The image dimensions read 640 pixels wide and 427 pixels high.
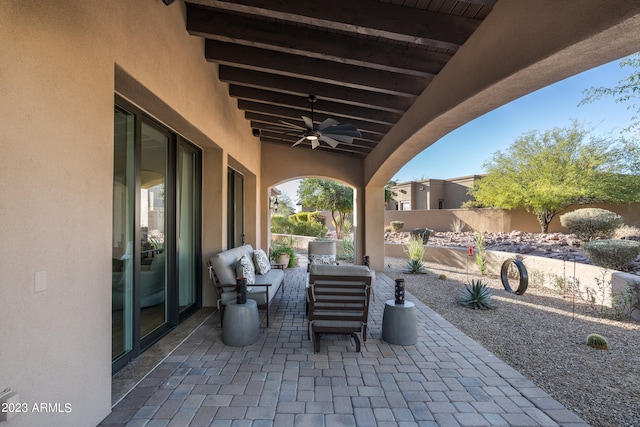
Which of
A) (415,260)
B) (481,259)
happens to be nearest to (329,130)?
(415,260)

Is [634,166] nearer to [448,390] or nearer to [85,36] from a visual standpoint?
[448,390]

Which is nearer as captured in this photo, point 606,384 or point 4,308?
point 4,308

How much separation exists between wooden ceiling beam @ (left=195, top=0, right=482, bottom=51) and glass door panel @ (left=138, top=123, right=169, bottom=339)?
72.6 inches

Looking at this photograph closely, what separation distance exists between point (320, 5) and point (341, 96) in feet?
5.96

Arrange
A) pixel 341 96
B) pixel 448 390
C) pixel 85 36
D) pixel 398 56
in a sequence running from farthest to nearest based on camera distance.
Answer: pixel 341 96, pixel 398 56, pixel 448 390, pixel 85 36

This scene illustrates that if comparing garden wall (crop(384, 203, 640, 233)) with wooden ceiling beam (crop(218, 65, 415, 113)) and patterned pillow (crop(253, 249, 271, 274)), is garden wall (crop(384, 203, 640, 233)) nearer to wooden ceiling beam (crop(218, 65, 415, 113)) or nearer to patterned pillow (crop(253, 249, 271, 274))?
wooden ceiling beam (crop(218, 65, 415, 113))

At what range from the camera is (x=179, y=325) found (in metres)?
4.11

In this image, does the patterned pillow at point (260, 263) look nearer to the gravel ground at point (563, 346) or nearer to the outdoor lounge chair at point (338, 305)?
the outdoor lounge chair at point (338, 305)

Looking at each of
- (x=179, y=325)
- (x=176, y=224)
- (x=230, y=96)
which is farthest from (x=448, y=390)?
(x=230, y=96)

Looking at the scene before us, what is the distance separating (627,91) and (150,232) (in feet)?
28.6

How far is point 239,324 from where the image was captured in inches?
137

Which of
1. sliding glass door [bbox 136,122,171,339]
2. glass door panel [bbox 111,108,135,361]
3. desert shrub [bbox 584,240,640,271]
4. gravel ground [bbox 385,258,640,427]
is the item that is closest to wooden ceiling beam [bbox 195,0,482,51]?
glass door panel [bbox 111,108,135,361]

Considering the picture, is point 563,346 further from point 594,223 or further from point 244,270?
point 594,223

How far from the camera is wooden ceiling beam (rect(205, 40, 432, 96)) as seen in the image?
3.95 metres
